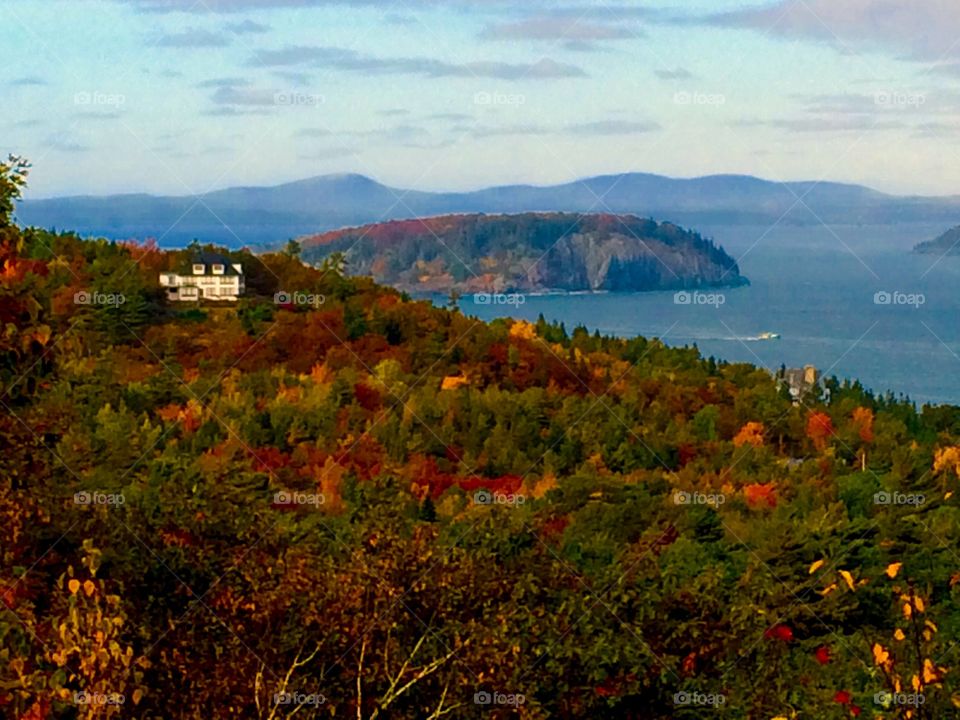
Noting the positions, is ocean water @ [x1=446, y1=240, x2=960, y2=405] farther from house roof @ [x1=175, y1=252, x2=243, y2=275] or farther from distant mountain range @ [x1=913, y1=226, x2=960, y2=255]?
house roof @ [x1=175, y1=252, x2=243, y2=275]

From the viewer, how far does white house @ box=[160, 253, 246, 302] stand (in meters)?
45.2

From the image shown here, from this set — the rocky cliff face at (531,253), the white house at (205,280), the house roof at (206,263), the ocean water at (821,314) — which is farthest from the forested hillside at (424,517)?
the ocean water at (821,314)

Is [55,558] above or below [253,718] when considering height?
above

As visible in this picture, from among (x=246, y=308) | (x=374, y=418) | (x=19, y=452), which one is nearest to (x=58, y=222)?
(x=246, y=308)

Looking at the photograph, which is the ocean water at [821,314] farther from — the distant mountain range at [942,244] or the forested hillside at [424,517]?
the forested hillside at [424,517]

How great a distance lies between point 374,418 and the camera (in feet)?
124

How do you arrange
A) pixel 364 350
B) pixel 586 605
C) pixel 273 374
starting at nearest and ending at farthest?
1. pixel 586 605
2. pixel 273 374
3. pixel 364 350

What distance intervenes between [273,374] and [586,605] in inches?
764

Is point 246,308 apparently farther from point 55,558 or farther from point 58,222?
point 55,558

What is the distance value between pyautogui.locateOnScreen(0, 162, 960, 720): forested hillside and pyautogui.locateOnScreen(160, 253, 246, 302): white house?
41 centimetres

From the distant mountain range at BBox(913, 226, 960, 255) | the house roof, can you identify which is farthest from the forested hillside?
the distant mountain range at BBox(913, 226, 960, 255)

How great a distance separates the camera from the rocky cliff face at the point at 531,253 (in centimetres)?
6041

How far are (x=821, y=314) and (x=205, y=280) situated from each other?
4053cm

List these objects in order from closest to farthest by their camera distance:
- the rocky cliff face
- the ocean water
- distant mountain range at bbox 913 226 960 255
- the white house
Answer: the white house < the rocky cliff face < the ocean water < distant mountain range at bbox 913 226 960 255
